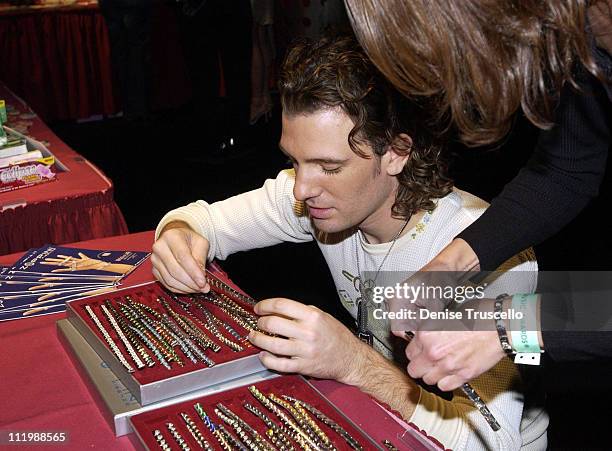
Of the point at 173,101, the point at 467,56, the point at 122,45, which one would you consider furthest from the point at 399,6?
the point at 173,101

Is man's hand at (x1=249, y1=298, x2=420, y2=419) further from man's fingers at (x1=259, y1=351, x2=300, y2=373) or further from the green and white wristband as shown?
the green and white wristband

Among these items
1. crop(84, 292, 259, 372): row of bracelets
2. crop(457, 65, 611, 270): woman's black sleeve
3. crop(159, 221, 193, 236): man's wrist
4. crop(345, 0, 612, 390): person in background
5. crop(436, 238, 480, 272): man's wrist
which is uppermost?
crop(345, 0, 612, 390): person in background

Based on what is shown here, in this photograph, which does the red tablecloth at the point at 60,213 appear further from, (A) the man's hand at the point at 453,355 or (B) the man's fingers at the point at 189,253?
(A) the man's hand at the point at 453,355

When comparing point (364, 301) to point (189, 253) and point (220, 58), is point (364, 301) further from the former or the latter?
point (220, 58)

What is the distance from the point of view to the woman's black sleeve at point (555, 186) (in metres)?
1.38

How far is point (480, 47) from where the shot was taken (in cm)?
96

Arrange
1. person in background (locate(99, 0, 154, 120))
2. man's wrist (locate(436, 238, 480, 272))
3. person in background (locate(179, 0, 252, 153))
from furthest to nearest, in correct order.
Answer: person in background (locate(99, 0, 154, 120)), person in background (locate(179, 0, 252, 153)), man's wrist (locate(436, 238, 480, 272))

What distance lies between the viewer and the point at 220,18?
480 cm

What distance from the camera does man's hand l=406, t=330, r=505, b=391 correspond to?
3.66 feet

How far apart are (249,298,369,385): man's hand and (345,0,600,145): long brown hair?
1.35 feet

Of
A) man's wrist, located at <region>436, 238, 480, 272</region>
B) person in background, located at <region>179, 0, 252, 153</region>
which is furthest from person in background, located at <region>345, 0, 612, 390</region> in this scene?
person in background, located at <region>179, 0, 252, 153</region>

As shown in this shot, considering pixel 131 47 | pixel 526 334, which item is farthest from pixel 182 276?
pixel 131 47

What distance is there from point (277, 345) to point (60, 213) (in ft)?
3.75

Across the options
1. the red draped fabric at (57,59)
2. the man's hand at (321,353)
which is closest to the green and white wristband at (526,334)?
the man's hand at (321,353)
